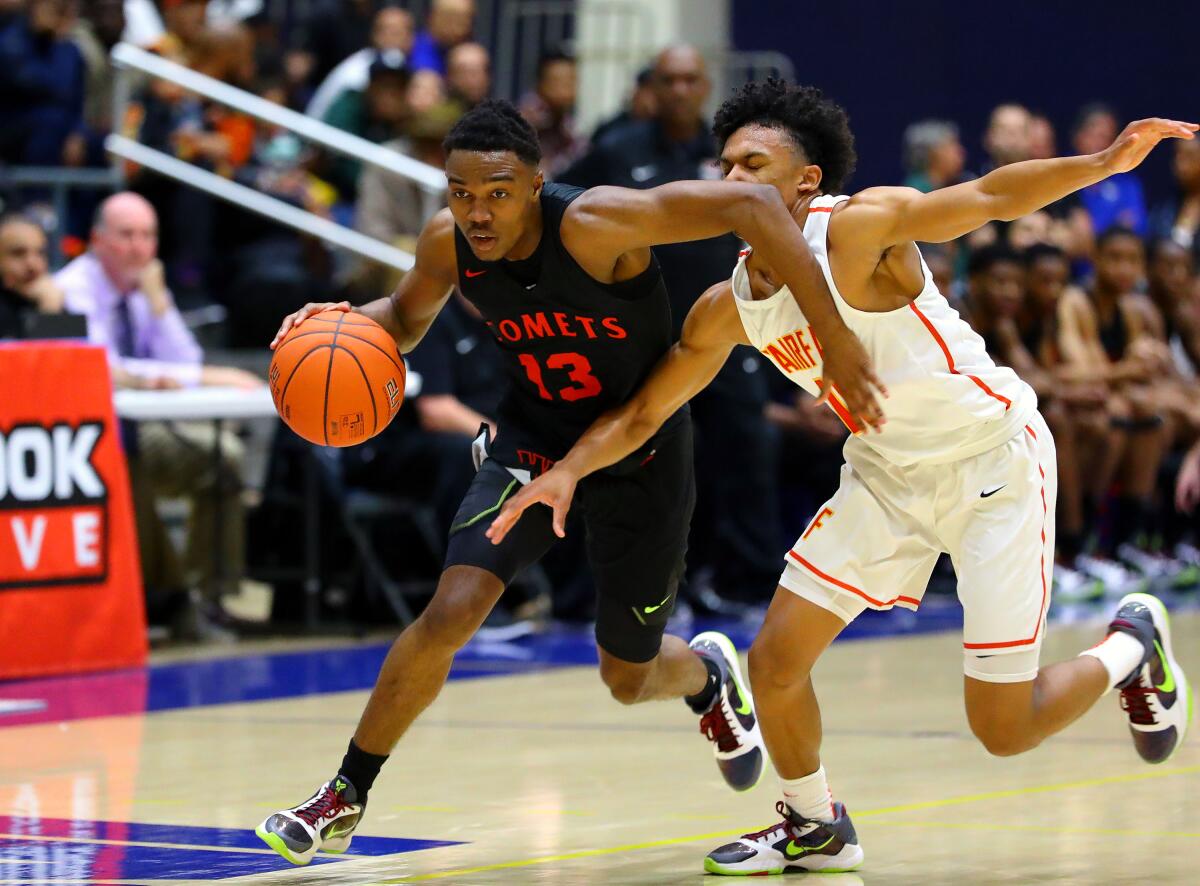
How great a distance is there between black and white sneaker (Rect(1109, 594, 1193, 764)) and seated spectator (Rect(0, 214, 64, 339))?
573 centimetres

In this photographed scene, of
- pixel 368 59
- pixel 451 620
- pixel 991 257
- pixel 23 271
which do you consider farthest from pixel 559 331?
pixel 368 59

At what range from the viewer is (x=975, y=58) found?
18.2 meters

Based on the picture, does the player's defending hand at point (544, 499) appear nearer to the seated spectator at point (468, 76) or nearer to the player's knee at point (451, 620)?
the player's knee at point (451, 620)

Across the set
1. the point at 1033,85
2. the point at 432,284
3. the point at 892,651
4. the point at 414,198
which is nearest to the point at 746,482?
the point at 892,651

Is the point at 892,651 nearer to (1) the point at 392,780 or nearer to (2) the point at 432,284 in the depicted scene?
(1) the point at 392,780

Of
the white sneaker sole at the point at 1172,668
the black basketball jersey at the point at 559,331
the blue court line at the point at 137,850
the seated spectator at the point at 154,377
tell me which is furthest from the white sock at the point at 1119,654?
the seated spectator at the point at 154,377

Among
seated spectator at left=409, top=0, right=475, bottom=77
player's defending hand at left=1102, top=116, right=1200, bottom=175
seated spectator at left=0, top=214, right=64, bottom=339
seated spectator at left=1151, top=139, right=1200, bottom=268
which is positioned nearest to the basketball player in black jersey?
player's defending hand at left=1102, top=116, right=1200, bottom=175

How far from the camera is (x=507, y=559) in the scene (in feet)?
17.5

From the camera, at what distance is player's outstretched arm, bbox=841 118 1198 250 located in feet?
15.3

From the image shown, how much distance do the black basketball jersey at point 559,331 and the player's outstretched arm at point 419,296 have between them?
70 millimetres

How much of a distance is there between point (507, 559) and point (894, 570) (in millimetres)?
992

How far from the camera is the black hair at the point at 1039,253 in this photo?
12.7m

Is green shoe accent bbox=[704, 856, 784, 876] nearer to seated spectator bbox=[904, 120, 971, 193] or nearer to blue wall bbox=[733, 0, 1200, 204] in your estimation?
seated spectator bbox=[904, 120, 971, 193]

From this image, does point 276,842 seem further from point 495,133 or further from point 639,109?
point 639,109
